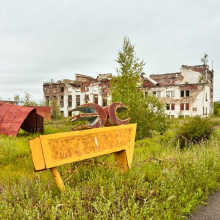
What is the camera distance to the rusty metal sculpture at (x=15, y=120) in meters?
9.36

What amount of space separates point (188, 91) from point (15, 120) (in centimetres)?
2624

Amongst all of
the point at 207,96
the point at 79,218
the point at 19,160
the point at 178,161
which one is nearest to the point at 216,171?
the point at 178,161

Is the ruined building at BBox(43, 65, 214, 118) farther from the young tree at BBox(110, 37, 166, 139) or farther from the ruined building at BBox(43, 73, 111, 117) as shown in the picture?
the young tree at BBox(110, 37, 166, 139)

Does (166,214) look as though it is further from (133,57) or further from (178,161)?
(133,57)

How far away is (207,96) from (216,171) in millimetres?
28636

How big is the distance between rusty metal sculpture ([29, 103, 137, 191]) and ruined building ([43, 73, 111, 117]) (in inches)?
1246

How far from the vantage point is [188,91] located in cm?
2980

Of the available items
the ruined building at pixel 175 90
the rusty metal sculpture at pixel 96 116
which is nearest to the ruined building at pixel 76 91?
the ruined building at pixel 175 90

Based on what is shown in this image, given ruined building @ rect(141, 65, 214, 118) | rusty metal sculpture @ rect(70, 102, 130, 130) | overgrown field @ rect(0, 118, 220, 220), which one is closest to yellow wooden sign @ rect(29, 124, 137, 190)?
rusty metal sculpture @ rect(70, 102, 130, 130)

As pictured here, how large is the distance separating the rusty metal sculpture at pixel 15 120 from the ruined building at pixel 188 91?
20.4 meters

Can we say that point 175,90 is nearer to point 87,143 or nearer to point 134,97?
point 134,97

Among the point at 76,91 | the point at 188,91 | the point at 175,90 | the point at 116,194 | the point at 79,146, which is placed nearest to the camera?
the point at 116,194

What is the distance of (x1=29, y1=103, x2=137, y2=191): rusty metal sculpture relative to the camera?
2887 mm

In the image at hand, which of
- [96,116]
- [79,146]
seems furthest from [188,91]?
[79,146]
